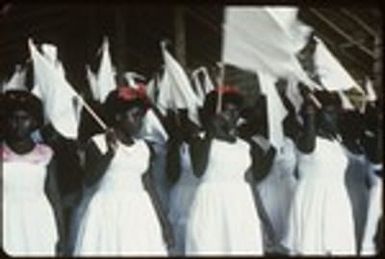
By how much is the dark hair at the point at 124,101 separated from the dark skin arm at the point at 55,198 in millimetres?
187

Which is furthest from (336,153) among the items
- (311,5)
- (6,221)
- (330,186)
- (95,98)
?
(6,221)

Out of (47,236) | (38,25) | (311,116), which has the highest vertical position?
(38,25)

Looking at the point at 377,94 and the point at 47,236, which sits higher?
the point at 377,94

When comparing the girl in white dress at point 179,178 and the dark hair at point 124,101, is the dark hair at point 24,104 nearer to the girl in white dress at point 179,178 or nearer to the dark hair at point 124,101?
the dark hair at point 124,101

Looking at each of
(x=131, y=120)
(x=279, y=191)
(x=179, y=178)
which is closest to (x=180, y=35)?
(x=131, y=120)

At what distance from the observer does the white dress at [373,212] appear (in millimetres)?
3029

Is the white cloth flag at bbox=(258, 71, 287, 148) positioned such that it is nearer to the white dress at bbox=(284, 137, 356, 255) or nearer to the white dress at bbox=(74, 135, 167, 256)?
the white dress at bbox=(284, 137, 356, 255)

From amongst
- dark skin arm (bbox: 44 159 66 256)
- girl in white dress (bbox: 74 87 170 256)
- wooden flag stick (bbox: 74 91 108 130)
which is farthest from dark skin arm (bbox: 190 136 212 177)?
dark skin arm (bbox: 44 159 66 256)

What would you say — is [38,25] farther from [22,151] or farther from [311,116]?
[311,116]

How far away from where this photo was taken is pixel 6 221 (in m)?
2.92

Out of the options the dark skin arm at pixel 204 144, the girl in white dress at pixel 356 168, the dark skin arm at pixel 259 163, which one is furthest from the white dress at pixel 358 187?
the dark skin arm at pixel 204 144

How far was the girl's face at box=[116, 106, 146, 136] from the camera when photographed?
9.77ft

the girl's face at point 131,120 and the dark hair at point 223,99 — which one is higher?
the dark hair at point 223,99

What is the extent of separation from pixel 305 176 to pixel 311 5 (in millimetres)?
415
